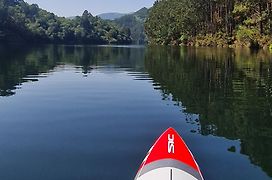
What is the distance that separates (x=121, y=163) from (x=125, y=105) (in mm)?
11585

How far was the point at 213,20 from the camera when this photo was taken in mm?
139000

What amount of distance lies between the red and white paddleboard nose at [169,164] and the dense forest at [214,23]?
89.1m

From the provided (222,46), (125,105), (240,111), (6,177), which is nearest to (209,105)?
(240,111)

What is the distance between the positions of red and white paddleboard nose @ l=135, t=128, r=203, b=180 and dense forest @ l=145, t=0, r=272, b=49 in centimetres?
8912

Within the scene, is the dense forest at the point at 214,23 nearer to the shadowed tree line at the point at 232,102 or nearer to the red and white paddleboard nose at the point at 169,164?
the shadowed tree line at the point at 232,102

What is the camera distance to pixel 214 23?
13738 centimetres

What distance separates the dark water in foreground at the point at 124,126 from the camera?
45.6ft

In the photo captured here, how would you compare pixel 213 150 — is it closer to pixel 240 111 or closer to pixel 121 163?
pixel 121 163

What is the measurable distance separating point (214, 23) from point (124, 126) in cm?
12290

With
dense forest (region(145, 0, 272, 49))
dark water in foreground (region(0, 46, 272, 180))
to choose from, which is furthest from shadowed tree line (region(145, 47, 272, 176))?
dense forest (region(145, 0, 272, 49))

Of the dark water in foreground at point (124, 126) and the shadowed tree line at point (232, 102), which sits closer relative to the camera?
the dark water in foreground at point (124, 126)

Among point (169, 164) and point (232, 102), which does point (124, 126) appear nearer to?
point (232, 102)

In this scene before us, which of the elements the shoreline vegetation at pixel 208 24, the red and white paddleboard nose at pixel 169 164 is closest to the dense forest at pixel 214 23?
the shoreline vegetation at pixel 208 24

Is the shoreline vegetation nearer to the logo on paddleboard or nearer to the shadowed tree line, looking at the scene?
the shadowed tree line
